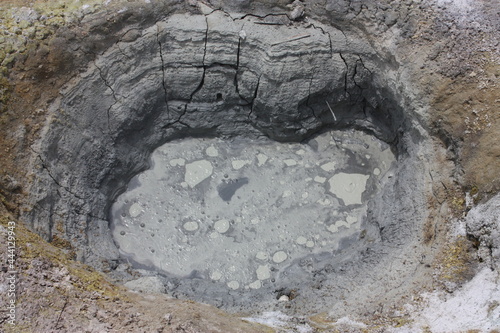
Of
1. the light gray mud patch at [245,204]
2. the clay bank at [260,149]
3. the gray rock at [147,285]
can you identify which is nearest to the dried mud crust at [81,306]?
the gray rock at [147,285]

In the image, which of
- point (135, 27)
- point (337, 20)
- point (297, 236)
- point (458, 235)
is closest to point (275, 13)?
point (337, 20)

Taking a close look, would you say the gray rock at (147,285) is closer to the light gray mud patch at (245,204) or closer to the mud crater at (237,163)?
the mud crater at (237,163)

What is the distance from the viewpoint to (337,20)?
12.8ft

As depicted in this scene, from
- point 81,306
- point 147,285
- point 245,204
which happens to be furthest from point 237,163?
point 81,306

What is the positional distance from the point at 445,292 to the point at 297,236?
128 centimetres

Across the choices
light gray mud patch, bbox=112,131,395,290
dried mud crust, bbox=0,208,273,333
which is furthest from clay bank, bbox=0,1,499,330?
dried mud crust, bbox=0,208,273,333

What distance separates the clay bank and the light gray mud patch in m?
0.01

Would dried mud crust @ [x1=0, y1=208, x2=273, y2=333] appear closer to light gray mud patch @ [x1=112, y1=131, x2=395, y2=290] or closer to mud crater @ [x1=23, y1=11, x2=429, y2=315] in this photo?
mud crater @ [x1=23, y1=11, x2=429, y2=315]

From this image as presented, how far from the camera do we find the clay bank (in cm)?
343

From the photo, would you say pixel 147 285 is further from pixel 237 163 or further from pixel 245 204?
pixel 237 163

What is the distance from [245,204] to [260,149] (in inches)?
22.3

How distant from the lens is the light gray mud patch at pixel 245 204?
12.5 ft

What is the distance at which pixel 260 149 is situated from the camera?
436 cm

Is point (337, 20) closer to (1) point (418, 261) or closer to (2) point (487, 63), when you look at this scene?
(2) point (487, 63)
